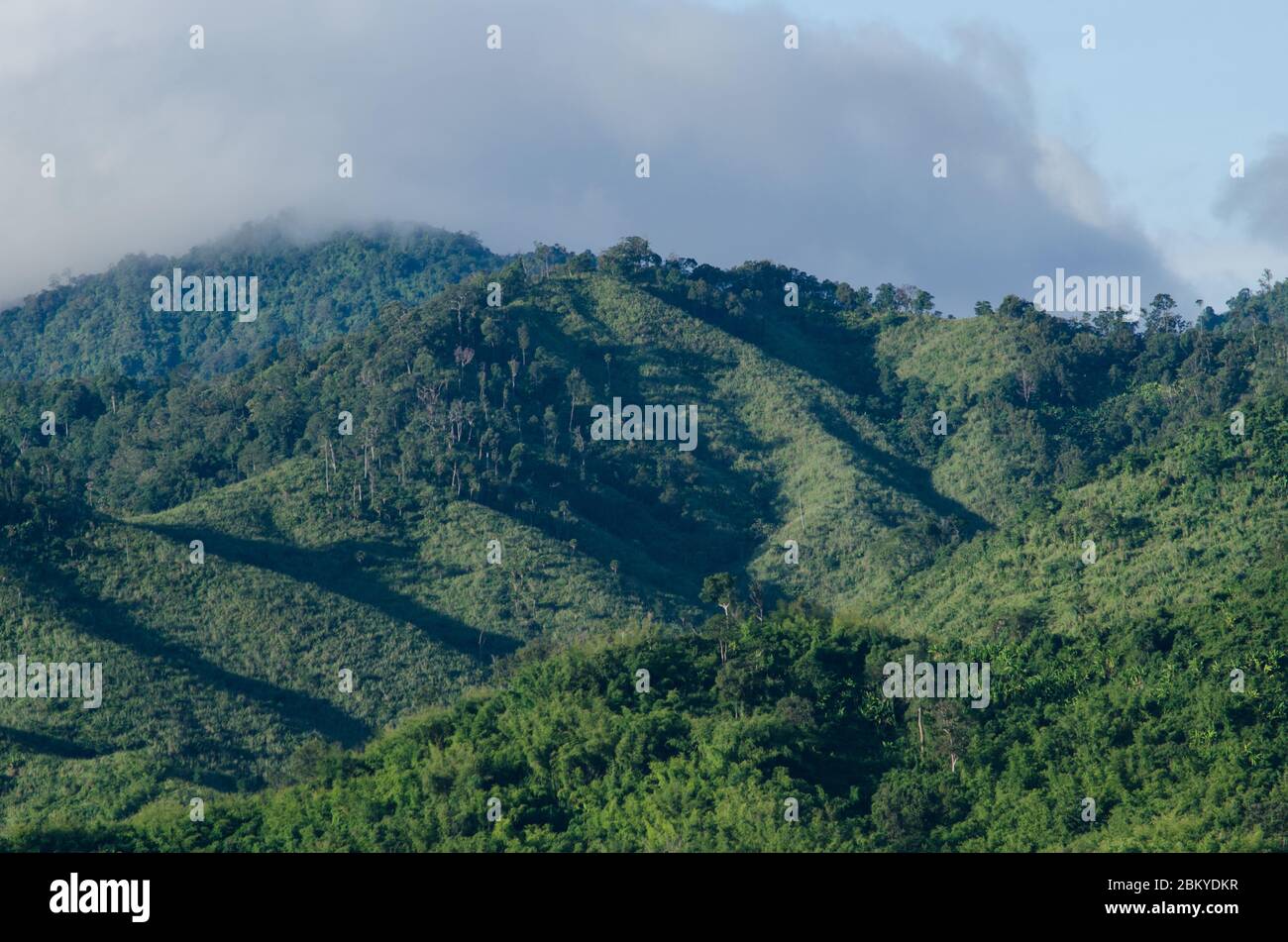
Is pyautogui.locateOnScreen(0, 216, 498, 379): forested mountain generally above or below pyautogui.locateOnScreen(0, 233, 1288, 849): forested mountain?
above

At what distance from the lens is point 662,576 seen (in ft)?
336

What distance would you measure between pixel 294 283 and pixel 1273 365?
342ft

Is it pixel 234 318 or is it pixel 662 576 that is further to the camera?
pixel 234 318

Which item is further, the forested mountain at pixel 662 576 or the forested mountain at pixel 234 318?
the forested mountain at pixel 234 318

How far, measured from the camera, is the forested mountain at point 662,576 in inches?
2306

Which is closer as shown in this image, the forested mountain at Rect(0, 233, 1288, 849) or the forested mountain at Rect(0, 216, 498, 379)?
the forested mountain at Rect(0, 233, 1288, 849)

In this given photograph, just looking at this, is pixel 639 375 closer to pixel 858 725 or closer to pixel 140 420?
pixel 140 420

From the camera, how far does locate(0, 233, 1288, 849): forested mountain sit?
5856 centimetres

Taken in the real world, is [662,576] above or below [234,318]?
below

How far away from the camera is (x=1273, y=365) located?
114 metres

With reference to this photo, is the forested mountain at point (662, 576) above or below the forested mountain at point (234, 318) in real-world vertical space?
below

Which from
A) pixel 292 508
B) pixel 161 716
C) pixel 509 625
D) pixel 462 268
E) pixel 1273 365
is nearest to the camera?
pixel 161 716
